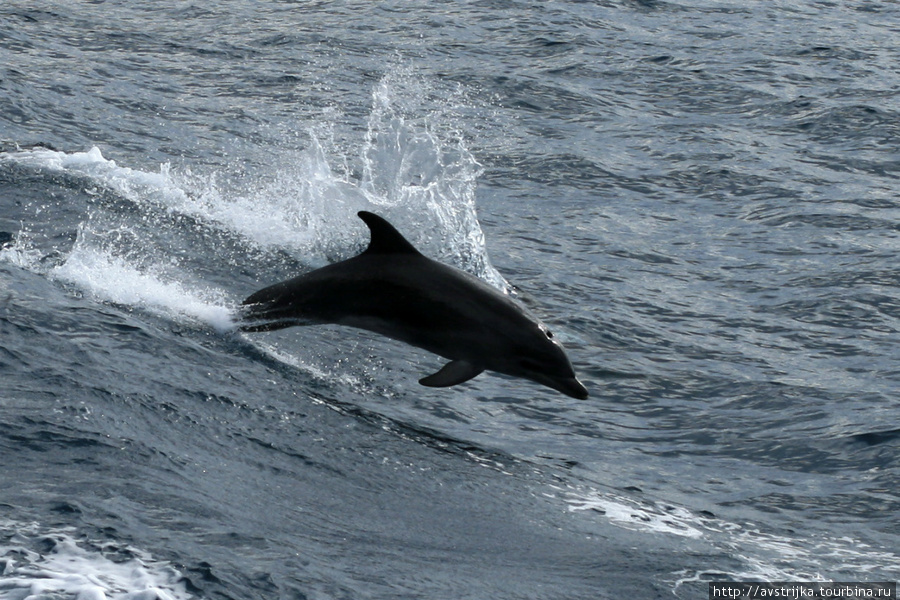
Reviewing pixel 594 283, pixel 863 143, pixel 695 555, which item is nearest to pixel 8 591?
pixel 695 555

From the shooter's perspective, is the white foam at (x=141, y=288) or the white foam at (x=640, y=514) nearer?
the white foam at (x=640, y=514)

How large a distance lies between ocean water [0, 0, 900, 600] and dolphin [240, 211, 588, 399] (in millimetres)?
679

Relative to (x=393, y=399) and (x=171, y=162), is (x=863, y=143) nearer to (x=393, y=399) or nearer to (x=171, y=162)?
(x=171, y=162)

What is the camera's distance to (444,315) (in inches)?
366

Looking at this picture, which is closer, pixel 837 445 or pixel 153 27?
pixel 837 445

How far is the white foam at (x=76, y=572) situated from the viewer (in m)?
5.79

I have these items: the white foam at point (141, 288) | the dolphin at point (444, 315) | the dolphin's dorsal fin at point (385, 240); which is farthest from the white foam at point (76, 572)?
the white foam at point (141, 288)

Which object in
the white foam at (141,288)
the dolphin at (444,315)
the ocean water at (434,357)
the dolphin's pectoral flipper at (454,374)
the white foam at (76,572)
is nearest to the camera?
the white foam at (76,572)

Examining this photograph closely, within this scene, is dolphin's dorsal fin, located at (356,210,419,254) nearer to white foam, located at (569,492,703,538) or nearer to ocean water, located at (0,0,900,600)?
ocean water, located at (0,0,900,600)

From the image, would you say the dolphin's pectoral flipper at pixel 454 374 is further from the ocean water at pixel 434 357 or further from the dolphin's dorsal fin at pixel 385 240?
the dolphin's dorsal fin at pixel 385 240

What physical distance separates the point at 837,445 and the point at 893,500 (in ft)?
3.50

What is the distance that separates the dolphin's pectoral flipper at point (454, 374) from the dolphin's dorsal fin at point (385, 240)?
3.06ft

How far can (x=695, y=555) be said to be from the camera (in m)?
7.81

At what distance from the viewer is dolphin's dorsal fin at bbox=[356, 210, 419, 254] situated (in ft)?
30.7
